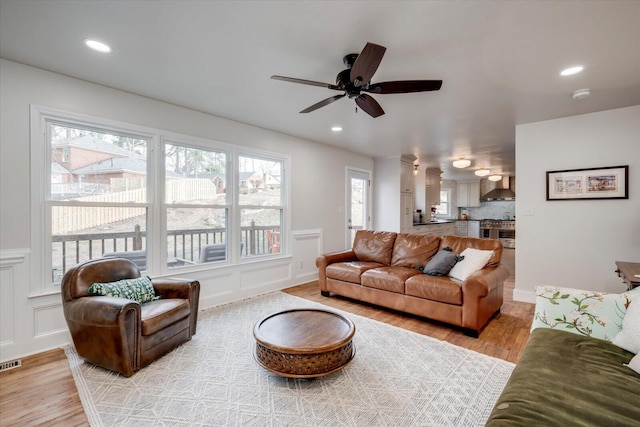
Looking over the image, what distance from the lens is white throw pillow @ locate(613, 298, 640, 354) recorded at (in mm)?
1528

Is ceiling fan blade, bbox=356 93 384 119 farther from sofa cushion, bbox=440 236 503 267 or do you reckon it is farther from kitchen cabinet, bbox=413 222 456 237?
kitchen cabinet, bbox=413 222 456 237

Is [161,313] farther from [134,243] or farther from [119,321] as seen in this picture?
[134,243]

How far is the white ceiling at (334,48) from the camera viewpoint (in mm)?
1798

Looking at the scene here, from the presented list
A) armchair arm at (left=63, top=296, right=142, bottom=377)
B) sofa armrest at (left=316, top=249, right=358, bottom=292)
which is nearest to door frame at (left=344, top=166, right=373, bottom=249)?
sofa armrest at (left=316, top=249, right=358, bottom=292)

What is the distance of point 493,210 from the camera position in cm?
1016

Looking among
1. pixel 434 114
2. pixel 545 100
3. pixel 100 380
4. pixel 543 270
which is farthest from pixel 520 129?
pixel 100 380

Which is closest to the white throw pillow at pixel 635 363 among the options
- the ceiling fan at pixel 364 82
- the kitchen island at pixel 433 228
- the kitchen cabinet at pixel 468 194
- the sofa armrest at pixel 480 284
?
the sofa armrest at pixel 480 284

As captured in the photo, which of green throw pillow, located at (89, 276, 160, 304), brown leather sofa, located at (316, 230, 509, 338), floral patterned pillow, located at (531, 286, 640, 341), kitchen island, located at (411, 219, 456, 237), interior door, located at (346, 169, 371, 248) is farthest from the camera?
kitchen island, located at (411, 219, 456, 237)

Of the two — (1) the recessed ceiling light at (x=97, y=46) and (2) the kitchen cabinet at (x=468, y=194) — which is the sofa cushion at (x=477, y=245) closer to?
(1) the recessed ceiling light at (x=97, y=46)

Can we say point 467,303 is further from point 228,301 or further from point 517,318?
point 228,301

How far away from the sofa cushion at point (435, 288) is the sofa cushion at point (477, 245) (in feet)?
1.84

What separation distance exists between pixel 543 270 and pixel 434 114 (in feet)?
8.64

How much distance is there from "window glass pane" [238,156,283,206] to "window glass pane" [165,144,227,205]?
1.00 feet

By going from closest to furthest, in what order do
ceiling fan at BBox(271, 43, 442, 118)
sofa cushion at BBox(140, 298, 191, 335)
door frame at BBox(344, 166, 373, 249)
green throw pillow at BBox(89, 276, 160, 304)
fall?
ceiling fan at BBox(271, 43, 442, 118), sofa cushion at BBox(140, 298, 191, 335), green throw pillow at BBox(89, 276, 160, 304), door frame at BBox(344, 166, 373, 249)
